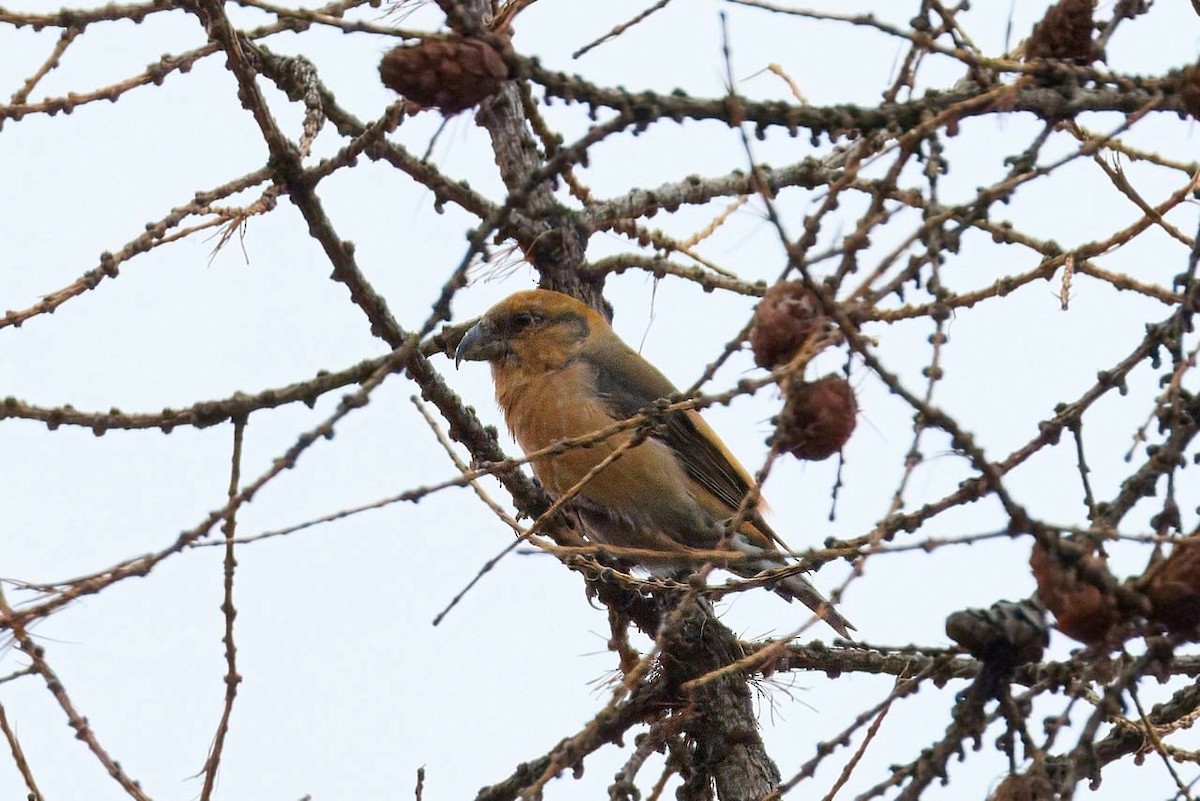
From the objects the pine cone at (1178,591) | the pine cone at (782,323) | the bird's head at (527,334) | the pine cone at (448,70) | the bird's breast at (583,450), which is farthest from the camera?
the bird's head at (527,334)

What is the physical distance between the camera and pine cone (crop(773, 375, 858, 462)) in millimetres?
2361

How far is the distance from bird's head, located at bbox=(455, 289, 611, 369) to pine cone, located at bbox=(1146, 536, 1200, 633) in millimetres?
3629

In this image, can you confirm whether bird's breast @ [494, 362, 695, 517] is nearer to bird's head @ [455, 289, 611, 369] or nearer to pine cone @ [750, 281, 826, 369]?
bird's head @ [455, 289, 611, 369]

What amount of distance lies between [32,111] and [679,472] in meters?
3.00

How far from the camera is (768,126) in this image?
2250 mm

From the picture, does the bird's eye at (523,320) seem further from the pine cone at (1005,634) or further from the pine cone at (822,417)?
the pine cone at (1005,634)

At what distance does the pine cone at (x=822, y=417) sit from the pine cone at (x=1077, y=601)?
485 millimetres

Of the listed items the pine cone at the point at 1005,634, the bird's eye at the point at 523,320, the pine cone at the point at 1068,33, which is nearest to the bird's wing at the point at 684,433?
the bird's eye at the point at 523,320

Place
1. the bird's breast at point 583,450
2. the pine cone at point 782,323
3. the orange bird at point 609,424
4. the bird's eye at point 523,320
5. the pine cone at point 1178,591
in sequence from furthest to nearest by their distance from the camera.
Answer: the bird's eye at point 523,320 → the orange bird at point 609,424 → the bird's breast at point 583,450 → the pine cone at point 782,323 → the pine cone at point 1178,591

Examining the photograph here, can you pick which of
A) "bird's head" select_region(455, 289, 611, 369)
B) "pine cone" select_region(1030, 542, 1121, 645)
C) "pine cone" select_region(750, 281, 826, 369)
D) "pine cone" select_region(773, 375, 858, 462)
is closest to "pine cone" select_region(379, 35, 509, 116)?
"pine cone" select_region(750, 281, 826, 369)

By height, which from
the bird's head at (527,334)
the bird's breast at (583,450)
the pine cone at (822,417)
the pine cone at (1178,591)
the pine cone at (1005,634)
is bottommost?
the pine cone at (1178,591)

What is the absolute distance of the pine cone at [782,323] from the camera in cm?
228

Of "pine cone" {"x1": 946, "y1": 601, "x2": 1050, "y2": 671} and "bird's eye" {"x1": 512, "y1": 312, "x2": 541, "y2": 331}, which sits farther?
"bird's eye" {"x1": 512, "y1": 312, "x2": 541, "y2": 331}

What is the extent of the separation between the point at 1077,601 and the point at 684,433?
375cm
